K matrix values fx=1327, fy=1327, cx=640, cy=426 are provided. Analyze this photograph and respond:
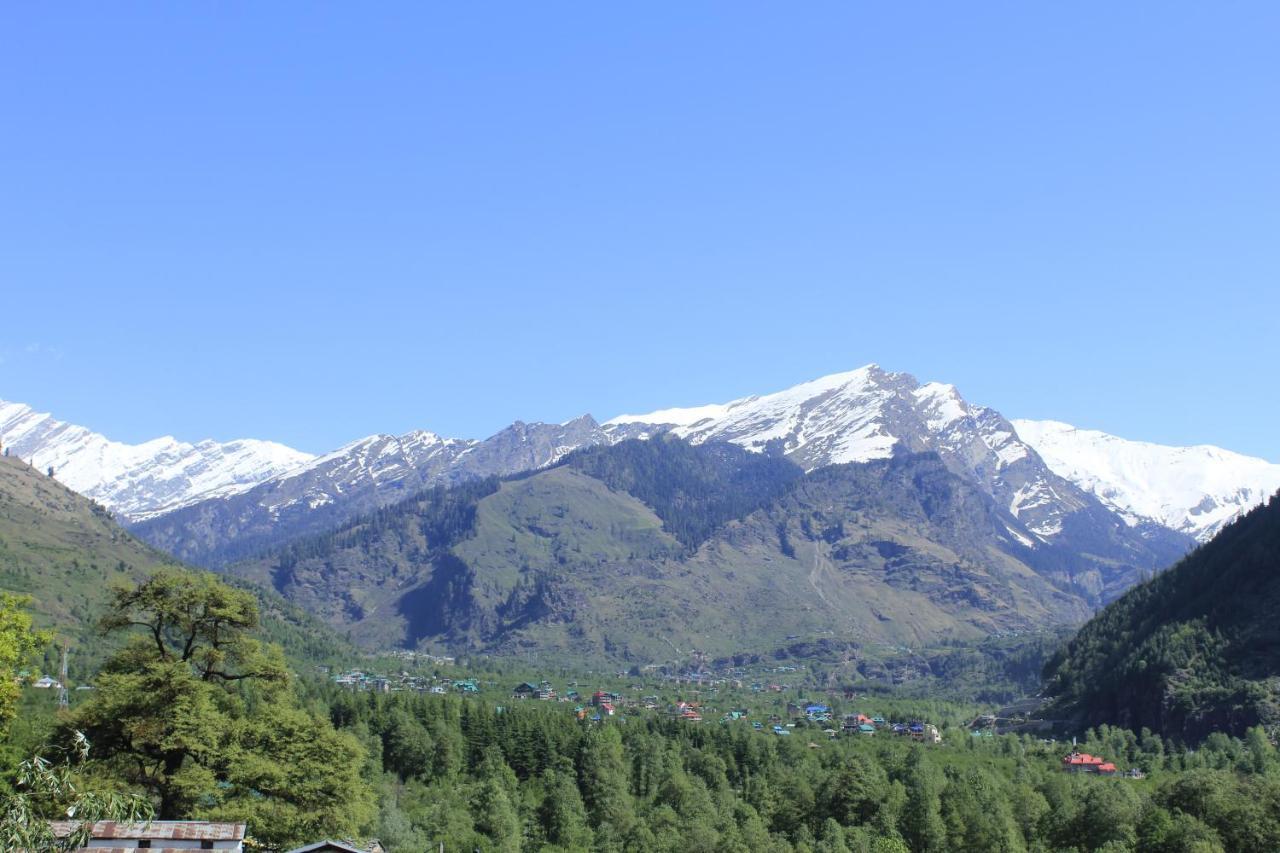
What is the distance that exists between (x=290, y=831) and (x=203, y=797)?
12.6 meters

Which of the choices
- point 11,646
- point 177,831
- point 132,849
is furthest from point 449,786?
point 11,646

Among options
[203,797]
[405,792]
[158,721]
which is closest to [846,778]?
[405,792]

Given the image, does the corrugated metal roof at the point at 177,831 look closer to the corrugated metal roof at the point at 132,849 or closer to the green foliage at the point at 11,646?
the corrugated metal roof at the point at 132,849

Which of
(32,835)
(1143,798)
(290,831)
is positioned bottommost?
(1143,798)

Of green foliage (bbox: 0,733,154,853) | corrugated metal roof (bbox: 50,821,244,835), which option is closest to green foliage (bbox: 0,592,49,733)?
corrugated metal roof (bbox: 50,821,244,835)

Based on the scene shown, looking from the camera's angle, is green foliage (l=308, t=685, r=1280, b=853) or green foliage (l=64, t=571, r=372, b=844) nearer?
green foliage (l=64, t=571, r=372, b=844)

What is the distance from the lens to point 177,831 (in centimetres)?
6388

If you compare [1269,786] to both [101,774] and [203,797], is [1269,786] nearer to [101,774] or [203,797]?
[203,797]

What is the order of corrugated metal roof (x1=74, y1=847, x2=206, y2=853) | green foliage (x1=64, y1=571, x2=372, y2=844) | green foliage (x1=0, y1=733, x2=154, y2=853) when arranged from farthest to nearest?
green foliage (x1=64, y1=571, x2=372, y2=844), corrugated metal roof (x1=74, y1=847, x2=206, y2=853), green foliage (x1=0, y1=733, x2=154, y2=853)

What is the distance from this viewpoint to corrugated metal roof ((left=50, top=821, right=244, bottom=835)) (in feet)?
207

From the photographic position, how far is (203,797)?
265 ft

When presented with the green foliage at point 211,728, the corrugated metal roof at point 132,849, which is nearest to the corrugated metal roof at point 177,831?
the corrugated metal roof at point 132,849

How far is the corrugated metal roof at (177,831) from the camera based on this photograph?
63188 millimetres

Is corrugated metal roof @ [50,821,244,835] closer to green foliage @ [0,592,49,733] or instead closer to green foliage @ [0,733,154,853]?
green foliage @ [0,592,49,733]
